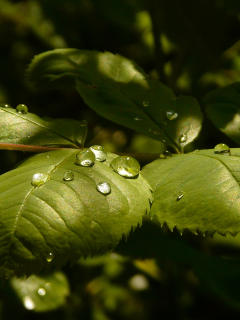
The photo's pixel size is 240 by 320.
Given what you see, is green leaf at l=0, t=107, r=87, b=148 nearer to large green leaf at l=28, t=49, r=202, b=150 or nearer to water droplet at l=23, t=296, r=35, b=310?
large green leaf at l=28, t=49, r=202, b=150

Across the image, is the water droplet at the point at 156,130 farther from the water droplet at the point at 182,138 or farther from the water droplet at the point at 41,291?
the water droplet at the point at 41,291

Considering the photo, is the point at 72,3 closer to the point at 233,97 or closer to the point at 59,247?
the point at 233,97

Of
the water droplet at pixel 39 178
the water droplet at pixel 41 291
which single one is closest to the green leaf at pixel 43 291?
the water droplet at pixel 41 291

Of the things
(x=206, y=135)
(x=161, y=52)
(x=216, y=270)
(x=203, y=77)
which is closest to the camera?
(x=216, y=270)

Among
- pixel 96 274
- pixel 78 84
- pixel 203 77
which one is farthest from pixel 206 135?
pixel 78 84

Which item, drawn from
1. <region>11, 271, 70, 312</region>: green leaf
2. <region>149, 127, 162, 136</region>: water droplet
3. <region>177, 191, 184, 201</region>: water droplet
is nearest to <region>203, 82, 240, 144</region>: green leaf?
<region>149, 127, 162, 136</region>: water droplet
